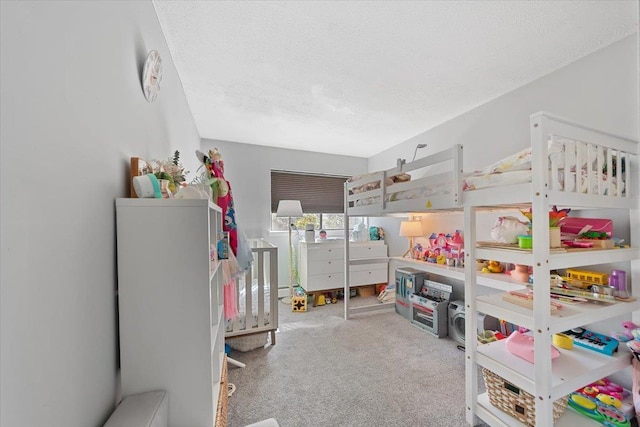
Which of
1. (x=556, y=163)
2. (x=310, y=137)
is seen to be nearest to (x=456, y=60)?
(x=556, y=163)

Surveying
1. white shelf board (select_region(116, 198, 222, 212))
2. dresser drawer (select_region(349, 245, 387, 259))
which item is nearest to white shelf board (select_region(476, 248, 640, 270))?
white shelf board (select_region(116, 198, 222, 212))

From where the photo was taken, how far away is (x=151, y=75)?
4.18ft

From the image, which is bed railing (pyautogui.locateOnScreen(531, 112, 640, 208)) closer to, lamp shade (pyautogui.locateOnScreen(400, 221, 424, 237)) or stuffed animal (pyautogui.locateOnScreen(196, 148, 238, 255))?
stuffed animal (pyautogui.locateOnScreen(196, 148, 238, 255))

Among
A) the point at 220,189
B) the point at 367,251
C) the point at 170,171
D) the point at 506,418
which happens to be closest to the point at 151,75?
the point at 170,171

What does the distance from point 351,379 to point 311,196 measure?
2.87 metres

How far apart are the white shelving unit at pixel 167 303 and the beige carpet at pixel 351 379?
28.4 inches

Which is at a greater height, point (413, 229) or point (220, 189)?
point (220, 189)

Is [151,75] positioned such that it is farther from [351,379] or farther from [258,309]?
[351,379]

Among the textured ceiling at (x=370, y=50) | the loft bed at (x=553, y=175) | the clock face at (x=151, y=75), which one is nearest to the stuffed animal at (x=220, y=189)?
the clock face at (x=151, y=75)

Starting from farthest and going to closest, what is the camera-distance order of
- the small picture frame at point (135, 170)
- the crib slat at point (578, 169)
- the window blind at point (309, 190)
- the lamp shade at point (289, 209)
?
Answer: the window blind at point (309, 190) → the lamp shade at point (289, 209) → the crib slat at point (578, 169) → the small picture frame at point (135, 170)

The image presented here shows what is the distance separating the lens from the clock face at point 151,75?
121cm

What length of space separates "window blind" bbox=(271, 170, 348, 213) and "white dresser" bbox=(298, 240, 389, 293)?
2.55 feet

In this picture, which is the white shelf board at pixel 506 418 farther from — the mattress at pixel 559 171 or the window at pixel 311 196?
the window at pixel 311 196

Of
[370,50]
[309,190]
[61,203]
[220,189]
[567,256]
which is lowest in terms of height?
[567,256]
